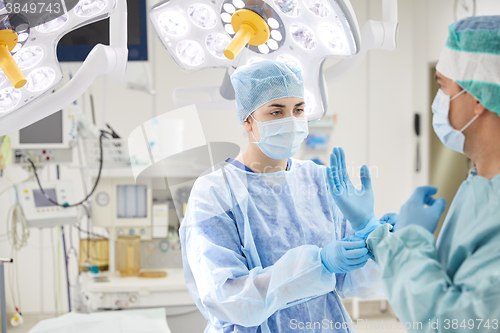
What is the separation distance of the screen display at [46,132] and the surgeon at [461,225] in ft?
7.53

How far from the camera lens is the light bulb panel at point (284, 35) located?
0.90 meters

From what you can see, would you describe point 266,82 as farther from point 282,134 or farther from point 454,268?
point 454,268

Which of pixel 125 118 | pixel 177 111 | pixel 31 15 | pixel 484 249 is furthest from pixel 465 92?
pixel 125 118

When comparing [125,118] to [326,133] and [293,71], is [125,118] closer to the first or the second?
[326,133]

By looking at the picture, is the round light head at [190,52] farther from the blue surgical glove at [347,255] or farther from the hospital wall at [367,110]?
the hospital wall at [367,110]

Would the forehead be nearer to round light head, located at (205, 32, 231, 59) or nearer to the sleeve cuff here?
round light head, located at (205, 32, 231, 59)

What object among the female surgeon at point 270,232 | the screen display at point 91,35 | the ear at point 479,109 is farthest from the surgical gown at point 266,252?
the screen display at point 91,35

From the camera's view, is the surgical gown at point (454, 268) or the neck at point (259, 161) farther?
the neck at point (259, 161)

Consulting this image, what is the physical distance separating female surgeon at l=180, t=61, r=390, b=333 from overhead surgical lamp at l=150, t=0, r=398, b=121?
5 centimetres

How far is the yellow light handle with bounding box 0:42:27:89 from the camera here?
0.87 metres

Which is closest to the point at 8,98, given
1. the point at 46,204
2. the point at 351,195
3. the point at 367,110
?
the point at 351,195

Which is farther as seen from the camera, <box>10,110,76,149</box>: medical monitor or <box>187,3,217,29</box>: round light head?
<box>10,110,76,149</box>: medical monitor

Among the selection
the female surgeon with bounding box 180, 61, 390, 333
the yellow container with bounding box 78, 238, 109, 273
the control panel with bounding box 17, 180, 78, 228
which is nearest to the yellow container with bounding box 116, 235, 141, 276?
the yellow container with bounding box 78, 238, 109, 273

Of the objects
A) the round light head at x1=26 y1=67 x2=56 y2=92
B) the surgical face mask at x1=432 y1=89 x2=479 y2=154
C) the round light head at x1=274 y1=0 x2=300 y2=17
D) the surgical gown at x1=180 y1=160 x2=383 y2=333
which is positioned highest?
the round light head at x1=274 y1=0 x2=300 y2=17
